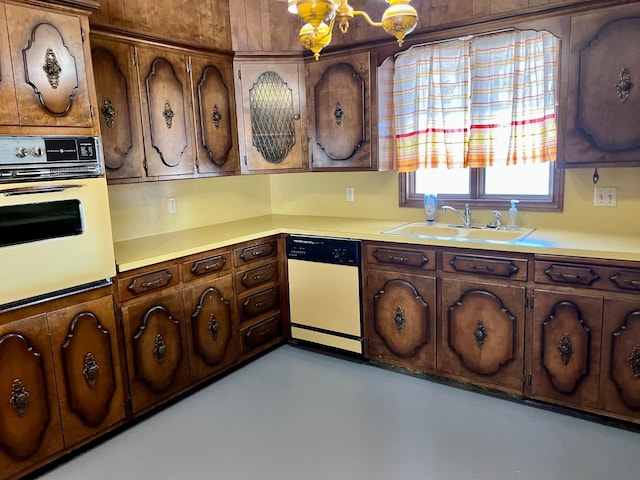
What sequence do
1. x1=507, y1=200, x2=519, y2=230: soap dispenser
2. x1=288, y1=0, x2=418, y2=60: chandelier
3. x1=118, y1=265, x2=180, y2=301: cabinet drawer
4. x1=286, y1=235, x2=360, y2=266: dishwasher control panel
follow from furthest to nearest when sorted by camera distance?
x1=286, y1=235, x2=360, y2=266: dishwasher control panel
x1=507, y1=200, x2=519, y2=230: soap dispenser
x1=118, y1=265, x2=180, y2=301: cabinet drawer
x1=288, y1=0, x2=418, y2=60: chandelier

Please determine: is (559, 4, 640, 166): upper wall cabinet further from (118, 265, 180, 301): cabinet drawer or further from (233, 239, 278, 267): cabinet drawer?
(118, 265, 180, 301): cabinet drawer

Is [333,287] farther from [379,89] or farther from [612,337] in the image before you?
[612,337]

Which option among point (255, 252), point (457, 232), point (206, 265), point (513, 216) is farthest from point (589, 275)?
point (206, 265)

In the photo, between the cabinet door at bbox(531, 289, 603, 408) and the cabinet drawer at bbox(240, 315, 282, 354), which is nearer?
the cabinet door at bbox(531, 289, 603, 408)

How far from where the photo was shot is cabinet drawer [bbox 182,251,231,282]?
2.91 meters

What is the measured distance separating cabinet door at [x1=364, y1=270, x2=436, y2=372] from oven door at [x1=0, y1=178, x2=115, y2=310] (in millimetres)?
1655

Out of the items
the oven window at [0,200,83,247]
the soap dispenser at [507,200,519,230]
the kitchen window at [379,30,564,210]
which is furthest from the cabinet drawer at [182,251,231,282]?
the soap dispenser at [507,200,519,230]

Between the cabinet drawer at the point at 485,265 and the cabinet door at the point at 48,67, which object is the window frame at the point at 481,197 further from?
the cabinet door at the point at 48,67

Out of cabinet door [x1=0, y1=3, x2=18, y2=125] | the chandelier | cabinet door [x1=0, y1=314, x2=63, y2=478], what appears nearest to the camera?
the chandelier

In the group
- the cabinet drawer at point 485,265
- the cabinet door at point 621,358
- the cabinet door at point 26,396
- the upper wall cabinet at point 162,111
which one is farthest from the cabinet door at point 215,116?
the cabinet door at point 621,358

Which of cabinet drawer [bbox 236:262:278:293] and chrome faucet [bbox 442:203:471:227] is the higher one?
chrome faucet [bbox 442:203:471:227]

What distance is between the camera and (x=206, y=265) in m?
3.02

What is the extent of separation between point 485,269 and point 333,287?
108 cm

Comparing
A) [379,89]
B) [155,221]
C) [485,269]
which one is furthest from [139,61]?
[485,269]
